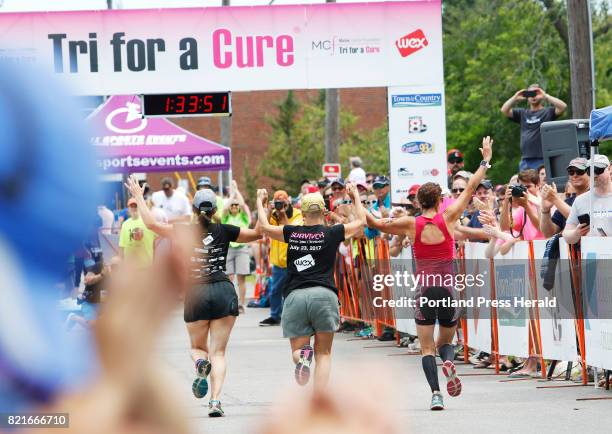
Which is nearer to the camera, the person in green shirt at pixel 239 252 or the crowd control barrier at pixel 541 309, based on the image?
the crowd control barrier at pixel 541 309

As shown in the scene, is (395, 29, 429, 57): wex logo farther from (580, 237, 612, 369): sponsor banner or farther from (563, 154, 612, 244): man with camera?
(580, 237, 612, 369): sponsor banner

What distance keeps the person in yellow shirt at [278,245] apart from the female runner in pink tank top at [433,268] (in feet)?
11.4

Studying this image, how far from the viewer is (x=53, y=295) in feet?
5.09

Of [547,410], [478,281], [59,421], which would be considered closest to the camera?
[59,421]

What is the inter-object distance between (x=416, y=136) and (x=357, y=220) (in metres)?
10.3

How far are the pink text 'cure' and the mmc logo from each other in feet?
7.69

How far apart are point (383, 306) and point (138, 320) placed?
15897mm

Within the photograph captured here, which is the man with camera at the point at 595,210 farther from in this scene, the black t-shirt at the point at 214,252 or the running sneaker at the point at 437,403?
the black t-shirt at the point at 214,252

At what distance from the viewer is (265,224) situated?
10953 mm

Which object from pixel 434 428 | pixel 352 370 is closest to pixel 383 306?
pixel 434 428

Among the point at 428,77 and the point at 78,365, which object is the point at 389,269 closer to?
the point at 428,77

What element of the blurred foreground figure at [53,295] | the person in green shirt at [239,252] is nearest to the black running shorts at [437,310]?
the blurred foreground figure at [53,295]

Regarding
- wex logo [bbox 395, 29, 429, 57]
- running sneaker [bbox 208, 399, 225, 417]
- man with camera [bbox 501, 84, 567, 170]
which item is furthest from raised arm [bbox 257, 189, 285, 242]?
wex logo [bbox 395, 29, 429, 57]

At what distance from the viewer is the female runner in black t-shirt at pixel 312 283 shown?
10250mm
